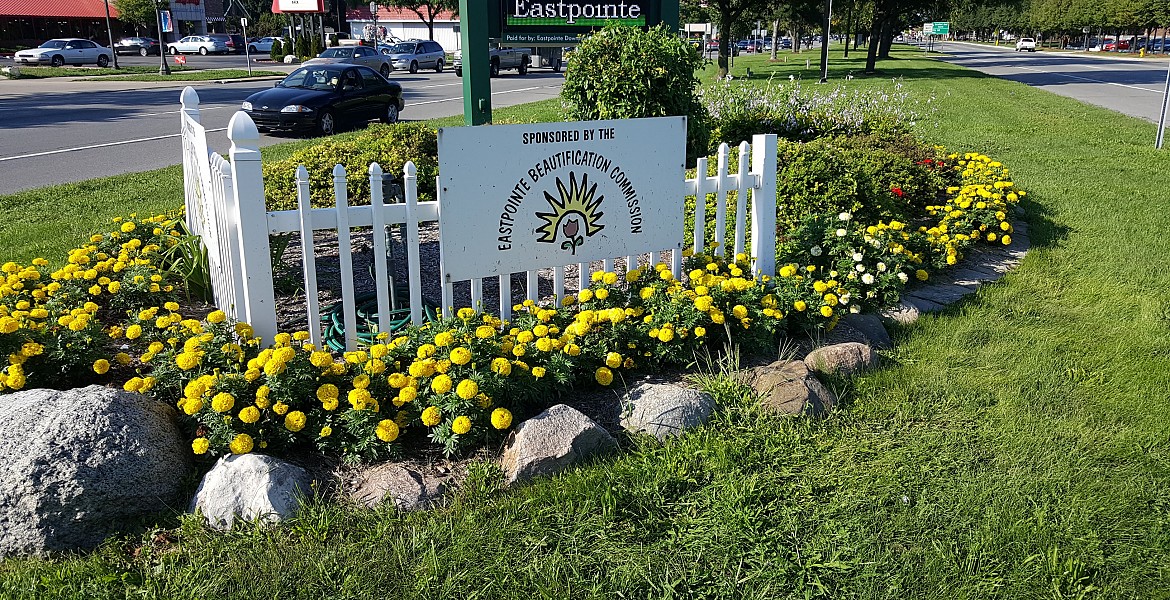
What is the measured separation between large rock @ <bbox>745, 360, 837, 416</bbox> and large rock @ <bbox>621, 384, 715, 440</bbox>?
0.83ft

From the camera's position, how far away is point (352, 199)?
23.5 feet

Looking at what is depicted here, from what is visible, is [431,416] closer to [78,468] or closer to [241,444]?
[241,444]

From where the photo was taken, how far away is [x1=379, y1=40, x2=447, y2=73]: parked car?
37.2m

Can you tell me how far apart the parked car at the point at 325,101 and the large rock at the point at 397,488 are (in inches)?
501

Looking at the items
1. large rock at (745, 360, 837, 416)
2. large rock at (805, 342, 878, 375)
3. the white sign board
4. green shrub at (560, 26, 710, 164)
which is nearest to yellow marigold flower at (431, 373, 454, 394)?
the white sign board

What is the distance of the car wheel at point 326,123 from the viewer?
14.9 m

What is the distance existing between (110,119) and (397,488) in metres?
16.5

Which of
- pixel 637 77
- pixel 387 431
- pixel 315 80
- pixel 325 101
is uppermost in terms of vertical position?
pixel 315 80

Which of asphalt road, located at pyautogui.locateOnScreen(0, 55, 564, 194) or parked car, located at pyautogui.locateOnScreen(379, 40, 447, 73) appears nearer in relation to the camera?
asphalt road, located at pyautogui.locateOnScreen(0, 55, 564, 194)

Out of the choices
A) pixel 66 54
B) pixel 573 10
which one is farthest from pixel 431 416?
pixel 66 54

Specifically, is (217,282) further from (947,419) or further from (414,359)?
(947,419)

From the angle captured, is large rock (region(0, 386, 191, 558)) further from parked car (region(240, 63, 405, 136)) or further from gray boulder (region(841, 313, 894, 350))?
parked car (region(240, 63, 405, 136))

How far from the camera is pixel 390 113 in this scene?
1658 cm

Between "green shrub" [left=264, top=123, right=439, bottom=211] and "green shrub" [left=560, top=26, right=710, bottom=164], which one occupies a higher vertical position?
"green shrub" [left=560, top=26, right=710, bottom=164]
